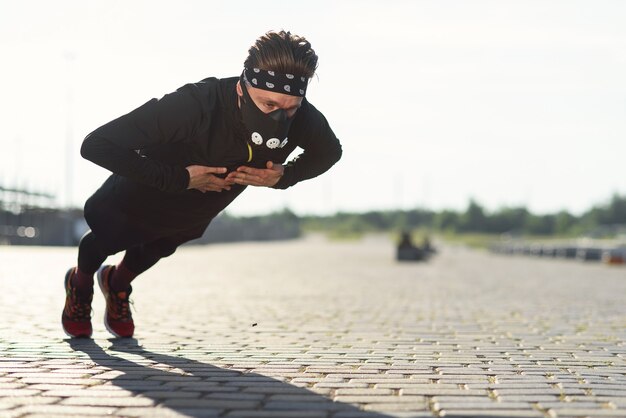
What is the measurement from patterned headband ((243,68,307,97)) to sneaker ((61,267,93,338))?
2.18 metres

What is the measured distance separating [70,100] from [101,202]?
3868 cm

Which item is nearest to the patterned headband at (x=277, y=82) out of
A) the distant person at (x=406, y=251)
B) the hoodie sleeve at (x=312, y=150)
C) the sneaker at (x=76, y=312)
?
the hoodie sleeve at (x=312, y=150)

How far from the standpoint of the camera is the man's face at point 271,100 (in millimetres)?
4324

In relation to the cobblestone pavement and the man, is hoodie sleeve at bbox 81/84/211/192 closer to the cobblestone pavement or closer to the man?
the man

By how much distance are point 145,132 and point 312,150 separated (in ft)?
3.26

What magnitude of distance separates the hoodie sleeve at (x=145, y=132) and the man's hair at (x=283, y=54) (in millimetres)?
378

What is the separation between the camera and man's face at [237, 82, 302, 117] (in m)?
4.32

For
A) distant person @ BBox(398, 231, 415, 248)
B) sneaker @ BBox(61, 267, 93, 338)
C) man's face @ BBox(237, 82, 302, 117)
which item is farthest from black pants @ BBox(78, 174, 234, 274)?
distant person @ BBox(398, 231, 415, 248)

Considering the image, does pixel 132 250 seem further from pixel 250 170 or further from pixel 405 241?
pixel 405 241

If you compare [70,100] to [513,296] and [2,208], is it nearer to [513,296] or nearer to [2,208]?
[2,208]

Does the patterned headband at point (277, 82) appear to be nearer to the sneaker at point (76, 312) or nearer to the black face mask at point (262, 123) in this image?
the black face mask at point (262, 123)

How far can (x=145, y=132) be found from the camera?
4496mm

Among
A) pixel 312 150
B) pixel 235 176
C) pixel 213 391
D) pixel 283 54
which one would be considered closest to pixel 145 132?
pixel 235 176

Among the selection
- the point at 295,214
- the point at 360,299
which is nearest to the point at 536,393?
the point at 360,299
